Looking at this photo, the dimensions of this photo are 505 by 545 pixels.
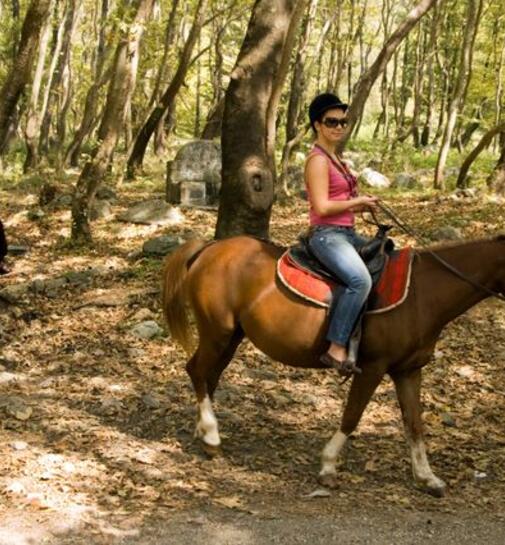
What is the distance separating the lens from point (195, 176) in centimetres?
1805

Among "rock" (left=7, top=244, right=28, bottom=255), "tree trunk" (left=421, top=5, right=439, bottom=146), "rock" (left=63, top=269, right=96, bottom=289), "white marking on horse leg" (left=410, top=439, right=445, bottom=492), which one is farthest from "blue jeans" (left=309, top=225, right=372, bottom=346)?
"tree trunk" (left=421, top=5, right=439, bottom=146)

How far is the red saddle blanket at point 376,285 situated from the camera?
5.68 m

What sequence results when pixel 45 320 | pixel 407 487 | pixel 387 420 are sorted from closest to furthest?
pixel 407 487 → pixel 387 420 → pixel 45 320

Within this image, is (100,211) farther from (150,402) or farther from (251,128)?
(150,402)

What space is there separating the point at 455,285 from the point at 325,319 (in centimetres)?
104

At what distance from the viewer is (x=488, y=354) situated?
9117 millimetres

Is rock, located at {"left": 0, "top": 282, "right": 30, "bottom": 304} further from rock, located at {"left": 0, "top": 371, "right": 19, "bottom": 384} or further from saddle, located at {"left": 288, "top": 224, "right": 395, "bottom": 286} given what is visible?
saddle, located at {"left": 288, "top": 224, "right": 395, "bottom": 286}

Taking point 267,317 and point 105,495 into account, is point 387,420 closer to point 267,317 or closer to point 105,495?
point 267,317

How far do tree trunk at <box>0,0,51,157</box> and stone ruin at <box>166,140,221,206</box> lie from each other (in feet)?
25.4

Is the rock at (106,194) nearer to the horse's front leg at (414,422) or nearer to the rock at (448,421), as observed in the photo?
the rock at (448,421)

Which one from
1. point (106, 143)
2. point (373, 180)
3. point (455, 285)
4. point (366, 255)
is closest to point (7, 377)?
point (366, 255)

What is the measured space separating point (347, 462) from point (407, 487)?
0.63m

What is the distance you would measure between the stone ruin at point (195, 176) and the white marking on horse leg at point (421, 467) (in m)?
12.5

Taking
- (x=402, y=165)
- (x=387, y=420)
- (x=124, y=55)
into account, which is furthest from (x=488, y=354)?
(x=402, y=165)
